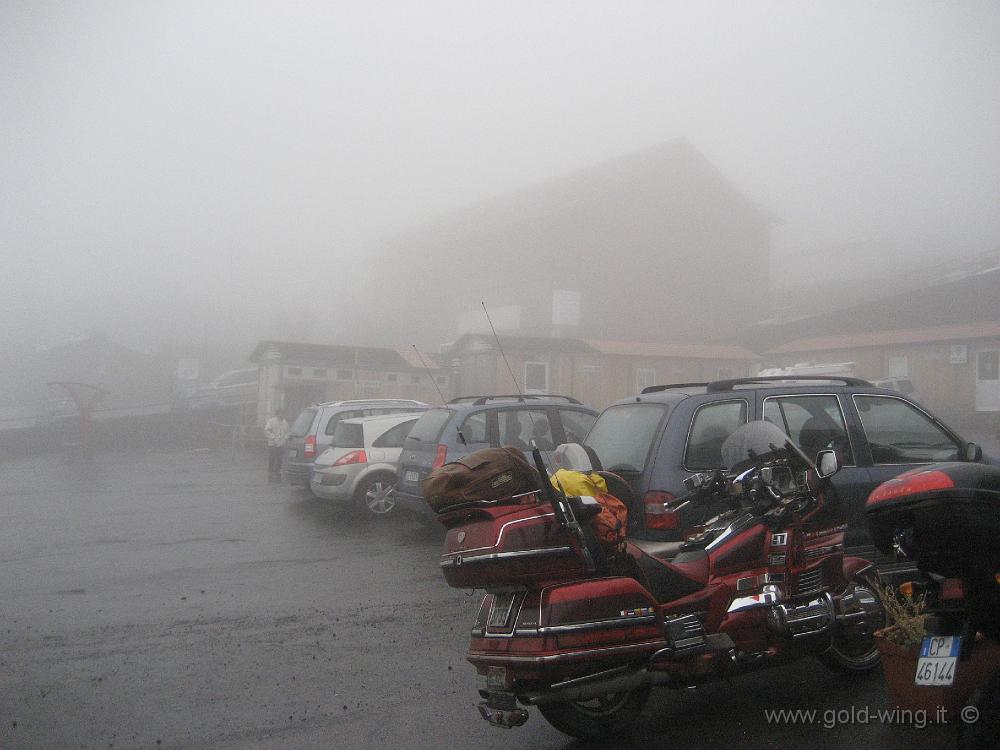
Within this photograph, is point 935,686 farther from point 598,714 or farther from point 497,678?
point 497,678

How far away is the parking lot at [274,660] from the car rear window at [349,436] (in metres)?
2.04

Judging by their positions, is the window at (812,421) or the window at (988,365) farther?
the window at (988,365)

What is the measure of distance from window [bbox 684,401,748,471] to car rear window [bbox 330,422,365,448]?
7.63m

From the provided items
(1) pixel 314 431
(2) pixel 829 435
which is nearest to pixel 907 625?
(2) pixel 829 435

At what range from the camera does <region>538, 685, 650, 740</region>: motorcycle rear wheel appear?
13.1 feet

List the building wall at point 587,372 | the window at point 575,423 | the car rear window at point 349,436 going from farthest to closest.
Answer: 1. the building wall at point 587,372
2. the car rear window at point 349,436
3. the window at point 575,423

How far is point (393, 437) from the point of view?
13172 millimetres

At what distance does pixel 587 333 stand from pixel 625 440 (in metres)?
32.6

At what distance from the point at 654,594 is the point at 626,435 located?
2.48m

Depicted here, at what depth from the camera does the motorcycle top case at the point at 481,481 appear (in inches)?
151

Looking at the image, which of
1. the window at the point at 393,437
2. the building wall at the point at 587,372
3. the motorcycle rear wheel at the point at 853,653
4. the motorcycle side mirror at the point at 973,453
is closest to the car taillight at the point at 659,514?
the motorcycle rear wheel at the point at 853,653

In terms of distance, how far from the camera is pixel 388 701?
4.75 meters

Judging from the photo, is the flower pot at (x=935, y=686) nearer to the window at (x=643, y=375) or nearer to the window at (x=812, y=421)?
the window at (x=812, y=421)

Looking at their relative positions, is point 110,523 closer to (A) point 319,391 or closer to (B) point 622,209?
(A) point 319,391
